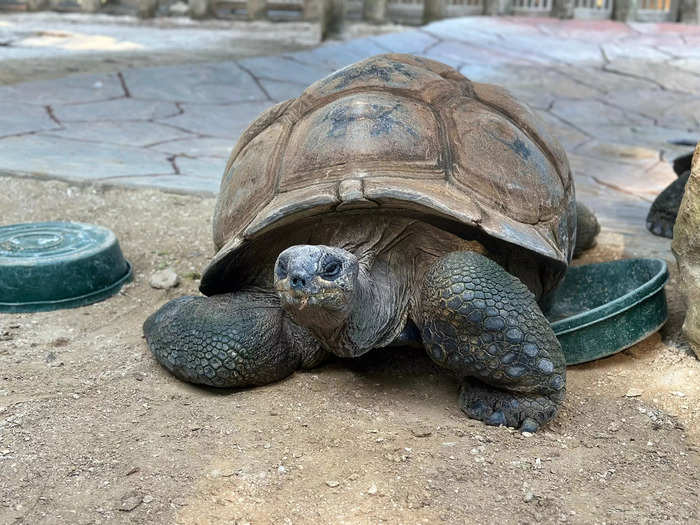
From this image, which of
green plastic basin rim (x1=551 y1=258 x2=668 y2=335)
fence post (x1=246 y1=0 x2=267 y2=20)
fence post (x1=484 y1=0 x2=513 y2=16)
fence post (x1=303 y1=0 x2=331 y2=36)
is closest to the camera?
green plastic basin rim (x1=551 y1=258 x2=668 y2=335)

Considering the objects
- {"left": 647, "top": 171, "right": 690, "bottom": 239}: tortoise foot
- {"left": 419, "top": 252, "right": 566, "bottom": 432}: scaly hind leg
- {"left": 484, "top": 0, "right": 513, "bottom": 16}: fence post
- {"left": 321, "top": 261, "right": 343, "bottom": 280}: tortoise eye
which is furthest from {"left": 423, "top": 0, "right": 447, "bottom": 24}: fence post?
{"left": 321, "top": 261, "right": 343, "bottom": 280}: tortoise eye

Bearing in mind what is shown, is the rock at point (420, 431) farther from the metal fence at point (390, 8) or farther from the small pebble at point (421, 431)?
the metal fence at point (390, 8)

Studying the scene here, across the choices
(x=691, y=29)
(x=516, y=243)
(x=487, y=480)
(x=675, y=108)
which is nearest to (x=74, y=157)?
(x=516, y=243)

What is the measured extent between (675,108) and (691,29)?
4108mm

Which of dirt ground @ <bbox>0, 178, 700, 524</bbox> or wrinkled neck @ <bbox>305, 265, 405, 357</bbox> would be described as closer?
dirt ground @ <bbox>0, 178, 700, 524</bbox>

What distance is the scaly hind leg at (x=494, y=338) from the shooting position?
2229mm

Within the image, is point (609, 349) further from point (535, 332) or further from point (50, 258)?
point (50, 258)

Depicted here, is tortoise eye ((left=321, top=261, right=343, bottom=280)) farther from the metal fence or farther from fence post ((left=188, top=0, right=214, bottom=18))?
fence post ((left=188, top=0, right=214, bottom=18))

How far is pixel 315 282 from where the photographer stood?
209 cm

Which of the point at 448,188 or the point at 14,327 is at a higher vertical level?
the point at 448,188

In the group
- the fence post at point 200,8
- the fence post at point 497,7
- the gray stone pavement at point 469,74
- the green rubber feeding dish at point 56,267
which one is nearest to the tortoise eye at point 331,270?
the green rubber feeding dish at point 56,267

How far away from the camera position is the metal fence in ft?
38.0

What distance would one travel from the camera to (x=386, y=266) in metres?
2.52

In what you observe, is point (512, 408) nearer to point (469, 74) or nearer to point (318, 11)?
point (469, 74)
